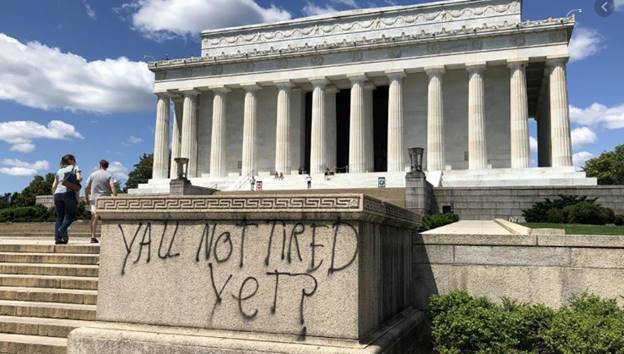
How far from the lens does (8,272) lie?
10766 mm

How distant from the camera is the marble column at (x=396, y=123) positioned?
1854 inches

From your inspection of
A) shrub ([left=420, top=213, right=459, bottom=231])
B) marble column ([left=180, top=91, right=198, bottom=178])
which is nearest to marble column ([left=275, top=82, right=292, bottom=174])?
marble column ([left=180, top=91, right=198, bottom=178])

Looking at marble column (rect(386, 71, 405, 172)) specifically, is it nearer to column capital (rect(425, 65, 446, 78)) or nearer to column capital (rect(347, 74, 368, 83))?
column capital (rect(347, 74, 368, 83))

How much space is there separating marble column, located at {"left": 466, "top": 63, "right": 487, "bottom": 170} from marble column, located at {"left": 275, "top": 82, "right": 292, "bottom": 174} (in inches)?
655

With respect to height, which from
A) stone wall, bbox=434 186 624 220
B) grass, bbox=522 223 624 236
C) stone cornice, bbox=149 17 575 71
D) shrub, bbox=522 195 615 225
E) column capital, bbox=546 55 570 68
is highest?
stone cornice, bbox=149 17 575 71

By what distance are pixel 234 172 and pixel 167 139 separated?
7656 mm

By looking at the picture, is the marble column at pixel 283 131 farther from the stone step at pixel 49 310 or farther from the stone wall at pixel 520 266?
the stone wall at pixel 520 266

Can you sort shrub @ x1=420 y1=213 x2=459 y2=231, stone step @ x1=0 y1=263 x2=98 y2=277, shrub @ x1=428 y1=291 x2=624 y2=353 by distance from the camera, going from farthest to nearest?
1. shrub @ x1=420 y1=213 x2=459 y2=231
2. stone step @ x1=0 y1=263 x2=98 y2=277
3. shrub @ x1=428 y1=291 x2=624 y2=353

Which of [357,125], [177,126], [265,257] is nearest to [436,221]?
[265,257]

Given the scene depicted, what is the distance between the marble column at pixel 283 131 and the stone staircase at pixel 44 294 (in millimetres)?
39085

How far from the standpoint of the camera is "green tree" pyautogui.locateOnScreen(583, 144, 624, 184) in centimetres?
8206

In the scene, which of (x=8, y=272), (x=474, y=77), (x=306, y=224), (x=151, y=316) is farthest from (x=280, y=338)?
(x=474, y=77)

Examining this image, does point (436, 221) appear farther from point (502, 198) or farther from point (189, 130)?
point (189, 130)

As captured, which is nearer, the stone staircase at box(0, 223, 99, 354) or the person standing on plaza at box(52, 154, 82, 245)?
the stone staircase at box(0, 223, 99, 354)
